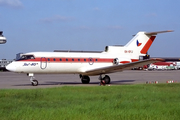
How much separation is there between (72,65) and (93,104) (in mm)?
14828

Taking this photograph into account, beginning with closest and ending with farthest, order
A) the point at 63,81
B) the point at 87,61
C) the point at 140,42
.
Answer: the point at 87,61
the point at 140,42
the point at 63,81

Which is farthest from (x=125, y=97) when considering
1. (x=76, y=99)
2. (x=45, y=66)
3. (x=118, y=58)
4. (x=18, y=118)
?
(x=118, y=58)

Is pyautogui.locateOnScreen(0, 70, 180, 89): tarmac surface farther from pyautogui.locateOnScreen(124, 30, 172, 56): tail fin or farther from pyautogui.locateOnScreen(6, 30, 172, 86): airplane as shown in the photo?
pyautogui.locateOnScreen(124, 30, 172, 56): tail fin

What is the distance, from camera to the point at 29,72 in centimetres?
2350

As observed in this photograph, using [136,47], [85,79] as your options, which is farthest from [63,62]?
[136,47]

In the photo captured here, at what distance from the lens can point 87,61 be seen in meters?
25.9

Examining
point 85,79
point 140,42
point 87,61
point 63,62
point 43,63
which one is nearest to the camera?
point 43,63

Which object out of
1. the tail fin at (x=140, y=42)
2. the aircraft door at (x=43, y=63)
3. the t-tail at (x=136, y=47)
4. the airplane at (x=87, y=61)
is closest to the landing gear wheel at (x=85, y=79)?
the airplane at (x=87, y=61)

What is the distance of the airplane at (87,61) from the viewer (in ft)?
76.7

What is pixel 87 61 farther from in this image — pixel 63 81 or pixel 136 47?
pixel 136 47

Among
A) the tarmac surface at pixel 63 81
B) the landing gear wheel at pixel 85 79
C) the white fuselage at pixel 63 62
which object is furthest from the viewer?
the landing gear wheel at pixel 85 79

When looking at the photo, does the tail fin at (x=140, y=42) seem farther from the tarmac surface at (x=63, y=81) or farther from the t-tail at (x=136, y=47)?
the tarmac surface at (x=63, y=81)

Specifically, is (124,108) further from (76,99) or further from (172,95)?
(172,95)

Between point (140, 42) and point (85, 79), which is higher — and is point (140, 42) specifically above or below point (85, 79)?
above
